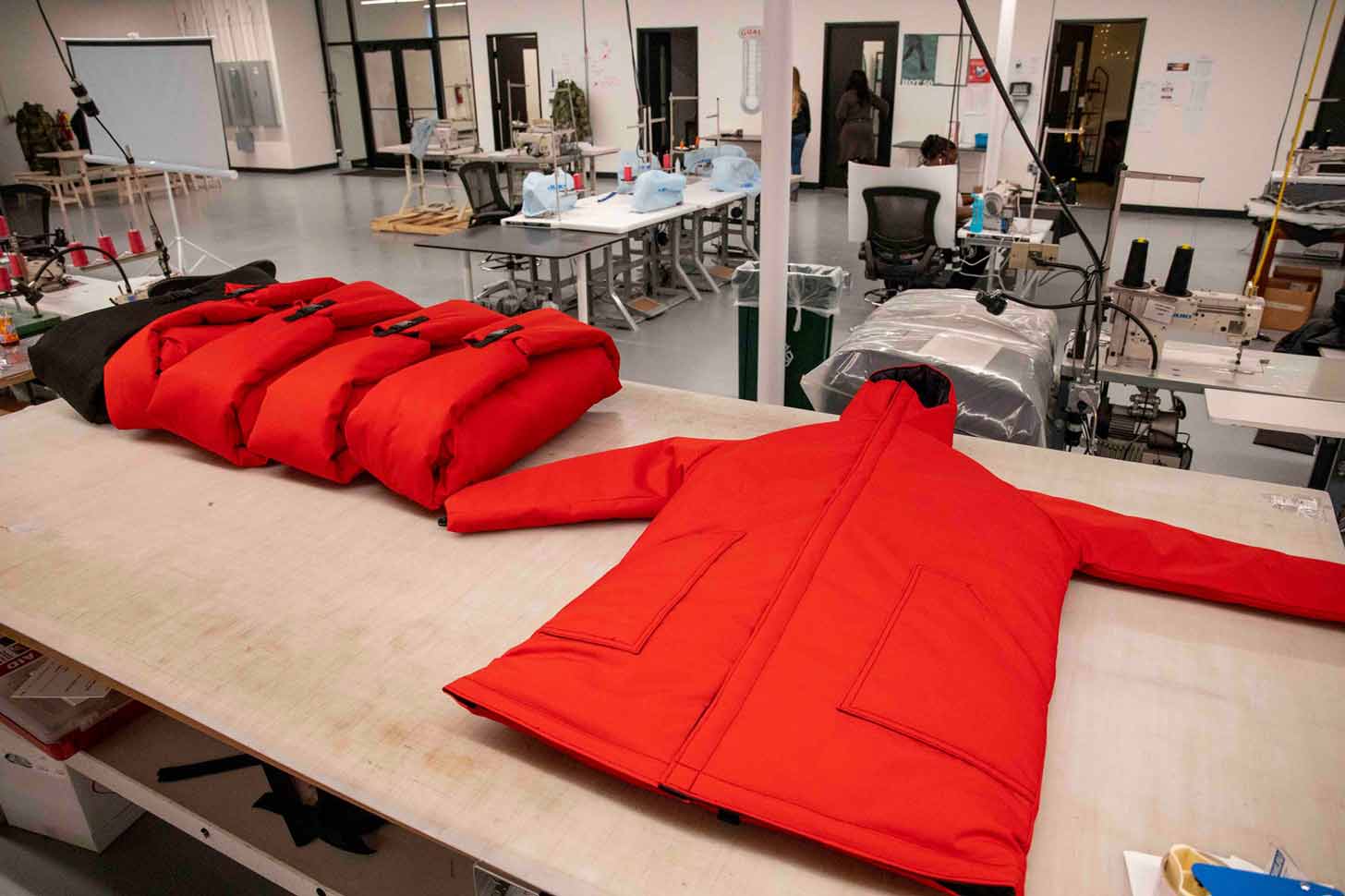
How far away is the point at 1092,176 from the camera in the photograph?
1056 centimetres

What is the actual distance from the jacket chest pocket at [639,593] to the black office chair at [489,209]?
4788 mm

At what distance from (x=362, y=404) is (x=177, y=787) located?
0.84 metres

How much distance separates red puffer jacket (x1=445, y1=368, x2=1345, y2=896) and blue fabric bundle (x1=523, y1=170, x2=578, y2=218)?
4.16 m

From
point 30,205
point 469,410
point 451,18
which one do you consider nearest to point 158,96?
point 30,205

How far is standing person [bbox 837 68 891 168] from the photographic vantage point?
10023mm

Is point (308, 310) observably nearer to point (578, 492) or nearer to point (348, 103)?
point (578, 492)

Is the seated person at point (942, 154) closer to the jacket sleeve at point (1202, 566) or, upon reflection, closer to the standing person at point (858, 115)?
the standing person at point (858, 115)

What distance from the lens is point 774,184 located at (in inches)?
100

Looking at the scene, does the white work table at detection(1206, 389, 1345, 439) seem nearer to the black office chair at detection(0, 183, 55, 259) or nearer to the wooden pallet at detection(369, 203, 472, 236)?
the black office chair at detection(0, 183, 55, 259)

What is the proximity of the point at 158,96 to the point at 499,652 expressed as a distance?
6.10m

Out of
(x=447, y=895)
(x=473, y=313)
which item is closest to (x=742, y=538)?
(x=447, y=895)

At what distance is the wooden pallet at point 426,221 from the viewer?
341 inches

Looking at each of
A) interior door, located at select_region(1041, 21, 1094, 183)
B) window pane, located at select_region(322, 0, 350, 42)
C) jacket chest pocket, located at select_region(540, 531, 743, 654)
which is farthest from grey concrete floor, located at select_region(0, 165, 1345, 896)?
window pane, located at select_region(322, 0, 350, 42)

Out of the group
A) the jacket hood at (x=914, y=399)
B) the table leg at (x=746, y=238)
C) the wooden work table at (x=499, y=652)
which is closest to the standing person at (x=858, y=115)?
the table leg at (x=746, y=238)
